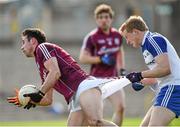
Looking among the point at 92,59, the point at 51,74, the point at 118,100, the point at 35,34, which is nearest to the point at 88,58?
the point at 92,59

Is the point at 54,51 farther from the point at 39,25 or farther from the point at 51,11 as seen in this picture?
the point at 51,11

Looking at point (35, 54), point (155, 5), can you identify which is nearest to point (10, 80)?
point (155, 5)

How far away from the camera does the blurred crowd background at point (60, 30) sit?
97.1ft

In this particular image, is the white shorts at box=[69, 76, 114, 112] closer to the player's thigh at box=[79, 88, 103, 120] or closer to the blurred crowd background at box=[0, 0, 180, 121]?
the player's thigh at box=[79, 88, 103, 120]

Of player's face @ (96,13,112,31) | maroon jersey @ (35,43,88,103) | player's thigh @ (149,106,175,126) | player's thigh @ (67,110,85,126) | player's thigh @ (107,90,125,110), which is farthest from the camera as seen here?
player's face @ (96,13,112,31)

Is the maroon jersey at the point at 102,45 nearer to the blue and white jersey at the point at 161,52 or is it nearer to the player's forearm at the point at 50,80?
the player's forearm at the point at 50,80

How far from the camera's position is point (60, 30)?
137ft

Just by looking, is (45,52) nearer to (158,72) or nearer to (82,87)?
(82,87)

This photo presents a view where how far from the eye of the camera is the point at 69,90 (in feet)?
38.2

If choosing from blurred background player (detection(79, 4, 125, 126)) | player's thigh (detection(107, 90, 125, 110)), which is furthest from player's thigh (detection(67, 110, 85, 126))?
blurred background player (detection(79, 4, 125, 126))

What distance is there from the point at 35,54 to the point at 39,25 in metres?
25.1

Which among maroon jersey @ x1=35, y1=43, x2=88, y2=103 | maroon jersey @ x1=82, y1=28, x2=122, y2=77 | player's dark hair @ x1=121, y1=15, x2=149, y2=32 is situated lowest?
maroon jersey @ x1=82, y1=28, x2=122, y2=77

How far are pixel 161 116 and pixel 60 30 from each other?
31.4 metres

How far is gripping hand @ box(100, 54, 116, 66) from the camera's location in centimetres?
1585
